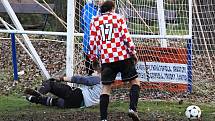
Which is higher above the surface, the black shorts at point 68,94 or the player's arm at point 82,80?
the player's arm at point 82,80

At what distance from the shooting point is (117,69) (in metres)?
7.95

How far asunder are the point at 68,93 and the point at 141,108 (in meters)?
1.15

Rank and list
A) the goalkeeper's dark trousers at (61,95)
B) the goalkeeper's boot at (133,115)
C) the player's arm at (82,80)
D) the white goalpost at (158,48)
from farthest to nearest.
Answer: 1. the white goalpost at (158,48)
2. the player's arm at (82,80)
3. the goalkeeper's dark trousers at (61,95)
4. the goalkeeper's boot at (133,115)

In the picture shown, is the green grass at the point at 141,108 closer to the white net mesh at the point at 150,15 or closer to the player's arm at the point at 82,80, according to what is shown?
the player's arm at the point at 82,80

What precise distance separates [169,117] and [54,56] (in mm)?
6687

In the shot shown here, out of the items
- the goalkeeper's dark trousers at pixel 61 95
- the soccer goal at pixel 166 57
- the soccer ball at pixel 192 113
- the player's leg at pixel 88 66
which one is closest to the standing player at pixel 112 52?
the soccer ball at pixel 192 113

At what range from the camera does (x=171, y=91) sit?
10.4 meters

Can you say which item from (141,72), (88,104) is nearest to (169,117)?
(88,104)

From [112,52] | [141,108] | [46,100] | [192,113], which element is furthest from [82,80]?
[192,113]

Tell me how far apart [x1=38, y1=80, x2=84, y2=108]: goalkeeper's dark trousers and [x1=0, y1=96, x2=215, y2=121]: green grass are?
12 cm

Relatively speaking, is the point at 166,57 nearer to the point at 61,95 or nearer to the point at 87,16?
the point at 87,16

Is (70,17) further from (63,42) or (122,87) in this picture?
(63,42)

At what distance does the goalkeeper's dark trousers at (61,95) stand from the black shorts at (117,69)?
1.26m

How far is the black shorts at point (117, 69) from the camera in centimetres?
789
